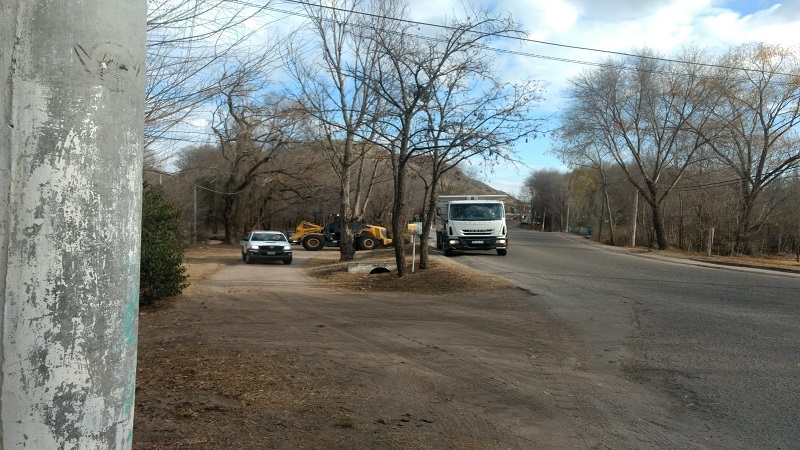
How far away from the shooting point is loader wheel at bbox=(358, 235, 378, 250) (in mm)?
36844

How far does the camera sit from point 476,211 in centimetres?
2322

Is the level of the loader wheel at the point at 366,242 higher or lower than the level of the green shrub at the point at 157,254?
lower

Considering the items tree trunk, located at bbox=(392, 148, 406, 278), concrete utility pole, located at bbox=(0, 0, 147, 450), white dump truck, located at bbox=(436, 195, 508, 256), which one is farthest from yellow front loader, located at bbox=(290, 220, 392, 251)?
concrete utility pole, located at bbox=(0, 0, 147, 450)

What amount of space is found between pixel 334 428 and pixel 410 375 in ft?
5.87

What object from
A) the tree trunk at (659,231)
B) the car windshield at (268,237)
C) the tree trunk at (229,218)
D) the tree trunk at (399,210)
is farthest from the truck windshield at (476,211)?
the tree trunk at (229,218)

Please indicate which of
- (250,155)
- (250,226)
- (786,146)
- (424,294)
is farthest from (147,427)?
(250,226)

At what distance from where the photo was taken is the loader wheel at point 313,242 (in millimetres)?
37688

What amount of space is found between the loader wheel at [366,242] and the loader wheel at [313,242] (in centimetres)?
276

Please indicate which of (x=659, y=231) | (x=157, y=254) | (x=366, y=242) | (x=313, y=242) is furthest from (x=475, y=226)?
(x=659, y=231)

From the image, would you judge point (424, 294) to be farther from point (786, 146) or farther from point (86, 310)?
point (786, 146)

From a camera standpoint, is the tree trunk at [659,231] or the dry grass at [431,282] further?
the tree trunk at [659,231]

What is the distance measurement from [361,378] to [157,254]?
6910 millimetres

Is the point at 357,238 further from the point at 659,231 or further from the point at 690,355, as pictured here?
the point at 690,355

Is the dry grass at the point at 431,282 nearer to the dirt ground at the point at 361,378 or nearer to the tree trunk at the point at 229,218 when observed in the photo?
the dirt ground at the point at 361,378
